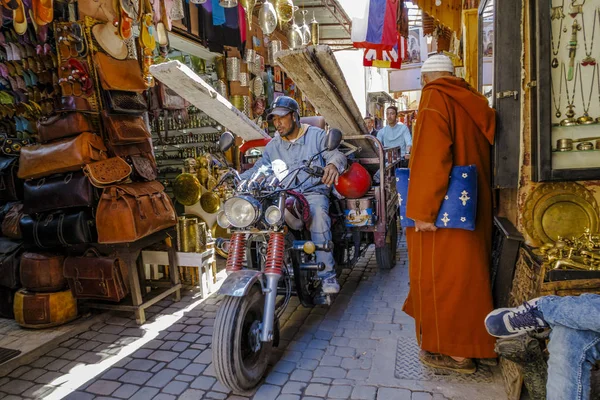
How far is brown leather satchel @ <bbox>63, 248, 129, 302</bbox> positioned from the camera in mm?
Answer: 3943

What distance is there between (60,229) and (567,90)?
4130 mm

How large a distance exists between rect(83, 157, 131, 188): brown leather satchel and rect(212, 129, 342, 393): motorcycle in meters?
1.25

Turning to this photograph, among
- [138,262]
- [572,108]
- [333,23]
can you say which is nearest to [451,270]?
[572,108]

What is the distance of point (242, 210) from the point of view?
2914 millimetres

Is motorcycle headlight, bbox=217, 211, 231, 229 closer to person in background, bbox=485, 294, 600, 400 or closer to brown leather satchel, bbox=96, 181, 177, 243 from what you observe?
brown leather satchel, bbox=96, 181, 177, 243

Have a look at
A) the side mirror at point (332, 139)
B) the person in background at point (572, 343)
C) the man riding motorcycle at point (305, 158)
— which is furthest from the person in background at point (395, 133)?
the person in background at point (572, 343)

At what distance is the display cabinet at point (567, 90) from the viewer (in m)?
2.17

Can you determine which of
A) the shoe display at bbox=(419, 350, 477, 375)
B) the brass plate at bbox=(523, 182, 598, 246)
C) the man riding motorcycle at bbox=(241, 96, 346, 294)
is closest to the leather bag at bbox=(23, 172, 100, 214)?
the man riding motorcycle at bbox=(241, 96, 346, 294)

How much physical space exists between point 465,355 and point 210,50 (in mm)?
6531

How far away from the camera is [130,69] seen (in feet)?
13.8

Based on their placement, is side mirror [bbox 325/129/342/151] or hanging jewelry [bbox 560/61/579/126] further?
side mirror [bbox 325/129/342/151]

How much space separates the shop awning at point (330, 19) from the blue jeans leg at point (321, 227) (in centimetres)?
806

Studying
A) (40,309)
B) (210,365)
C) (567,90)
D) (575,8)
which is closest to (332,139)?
(567,90)

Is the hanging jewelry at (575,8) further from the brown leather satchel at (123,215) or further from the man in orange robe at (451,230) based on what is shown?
the brown leather satchel at (123,215)
